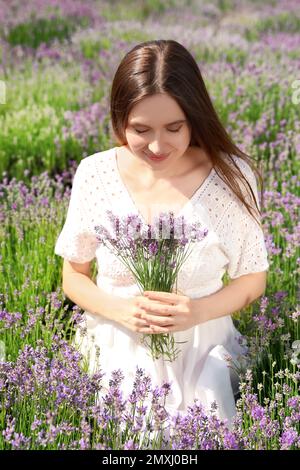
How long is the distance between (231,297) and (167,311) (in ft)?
1.24

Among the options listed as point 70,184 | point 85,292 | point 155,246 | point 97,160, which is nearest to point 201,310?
point 155,246

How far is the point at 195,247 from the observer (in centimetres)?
313

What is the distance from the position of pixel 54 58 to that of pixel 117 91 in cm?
465

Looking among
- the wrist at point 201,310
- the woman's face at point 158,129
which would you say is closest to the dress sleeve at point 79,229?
the woman's face at point 158,129

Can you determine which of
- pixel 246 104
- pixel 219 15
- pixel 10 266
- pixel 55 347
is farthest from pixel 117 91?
pixel 219 15

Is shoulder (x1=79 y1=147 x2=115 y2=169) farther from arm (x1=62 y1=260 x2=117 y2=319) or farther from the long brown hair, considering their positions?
arm (x1=62 y1=260 x2=117 y2=319)

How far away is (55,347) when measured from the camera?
10.1 feet

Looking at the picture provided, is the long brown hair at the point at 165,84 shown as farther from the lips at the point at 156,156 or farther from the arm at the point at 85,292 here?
the arm at the point at 85,292

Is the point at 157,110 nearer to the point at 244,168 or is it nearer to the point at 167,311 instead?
the point at 244,168

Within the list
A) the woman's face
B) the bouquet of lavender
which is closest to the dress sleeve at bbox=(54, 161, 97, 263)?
the bouquet of lavender

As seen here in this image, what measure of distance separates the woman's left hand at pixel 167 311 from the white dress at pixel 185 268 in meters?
0.26

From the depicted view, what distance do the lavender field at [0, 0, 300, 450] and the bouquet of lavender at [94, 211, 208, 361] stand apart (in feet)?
1.09

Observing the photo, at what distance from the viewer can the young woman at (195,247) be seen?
2953mm

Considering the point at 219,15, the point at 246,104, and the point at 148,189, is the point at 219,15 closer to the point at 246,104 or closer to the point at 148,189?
the point at 246,104
